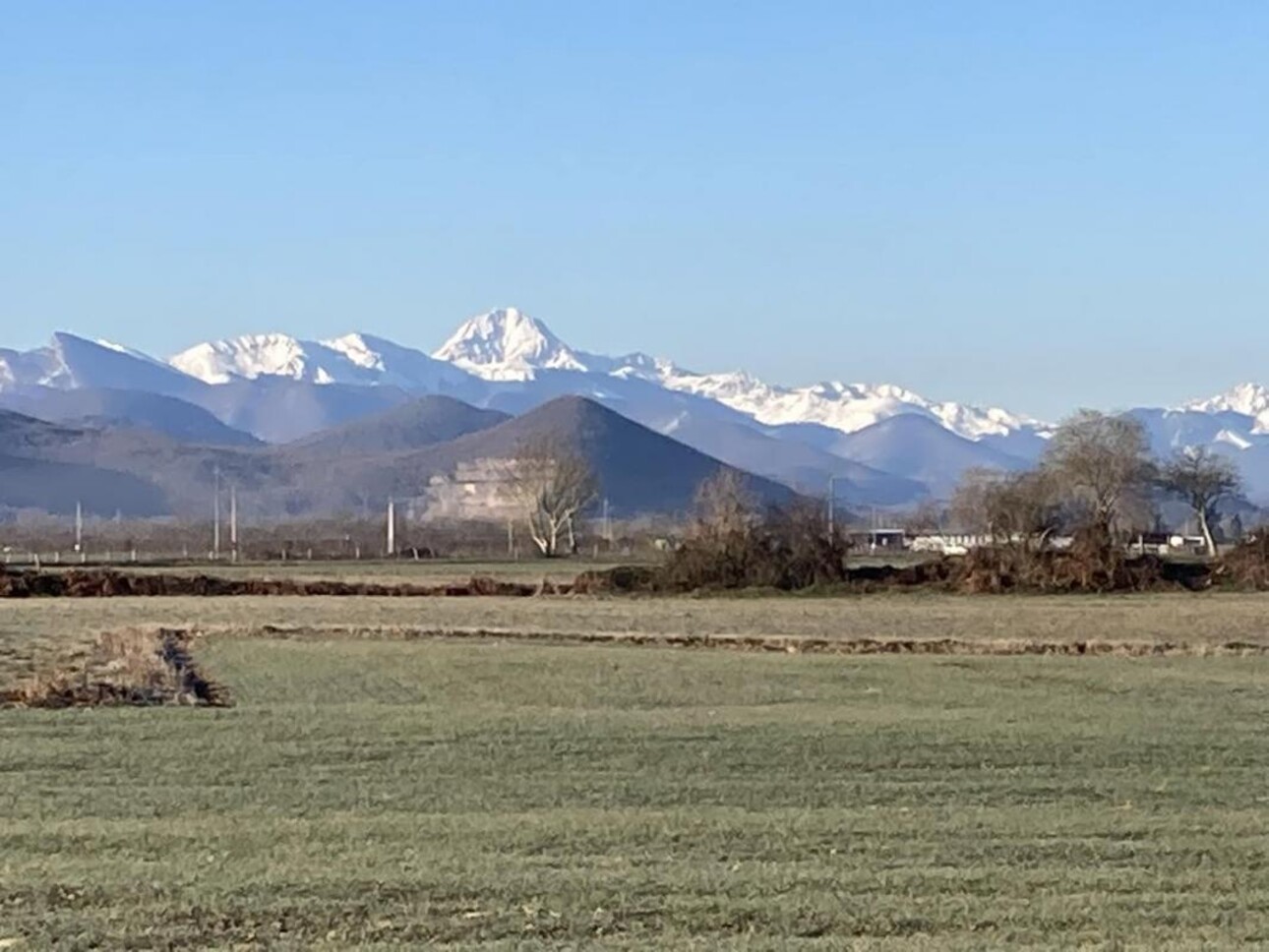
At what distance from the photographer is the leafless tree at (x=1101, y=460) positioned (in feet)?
536

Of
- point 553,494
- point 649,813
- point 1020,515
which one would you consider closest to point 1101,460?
point 553,494

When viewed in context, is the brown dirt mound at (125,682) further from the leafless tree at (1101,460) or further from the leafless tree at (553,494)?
the leafless tree at (1101,460)

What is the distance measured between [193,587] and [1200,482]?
340ft

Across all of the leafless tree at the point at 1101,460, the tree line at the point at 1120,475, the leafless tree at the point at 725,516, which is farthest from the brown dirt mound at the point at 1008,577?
the leafless tree at the point at 1101,460

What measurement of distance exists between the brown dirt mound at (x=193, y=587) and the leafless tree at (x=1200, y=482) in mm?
87889

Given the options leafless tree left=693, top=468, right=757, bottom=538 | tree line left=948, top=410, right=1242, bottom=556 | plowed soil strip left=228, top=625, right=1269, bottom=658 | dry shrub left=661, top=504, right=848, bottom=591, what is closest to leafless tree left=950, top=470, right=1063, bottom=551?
dry shrub left=661, top=504, right=848, bottom=591

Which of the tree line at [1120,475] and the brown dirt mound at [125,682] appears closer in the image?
the brown dirt mound at [125,682]

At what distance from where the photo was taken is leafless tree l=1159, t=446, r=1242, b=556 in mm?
165500

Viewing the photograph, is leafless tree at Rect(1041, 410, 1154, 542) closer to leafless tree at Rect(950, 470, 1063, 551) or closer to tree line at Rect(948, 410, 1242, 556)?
tree line at Rect(948, 410, 1242, 556)

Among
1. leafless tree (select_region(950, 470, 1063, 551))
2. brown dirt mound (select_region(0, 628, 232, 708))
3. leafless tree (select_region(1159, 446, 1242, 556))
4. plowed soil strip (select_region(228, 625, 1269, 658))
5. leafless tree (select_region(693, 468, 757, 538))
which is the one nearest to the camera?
brown dirt mound (select_region(0, 628, 232, 708))

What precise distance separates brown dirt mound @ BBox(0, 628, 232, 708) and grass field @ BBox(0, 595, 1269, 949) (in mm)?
1120

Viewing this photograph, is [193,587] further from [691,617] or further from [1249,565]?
[1249,565]

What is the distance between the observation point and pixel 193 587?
272 feet

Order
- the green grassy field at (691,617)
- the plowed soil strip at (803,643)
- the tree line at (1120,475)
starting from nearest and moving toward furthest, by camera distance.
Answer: the plowed soil strip at (803,643)
the green grassy field at (691,617)
the tree line at (1120,475)
